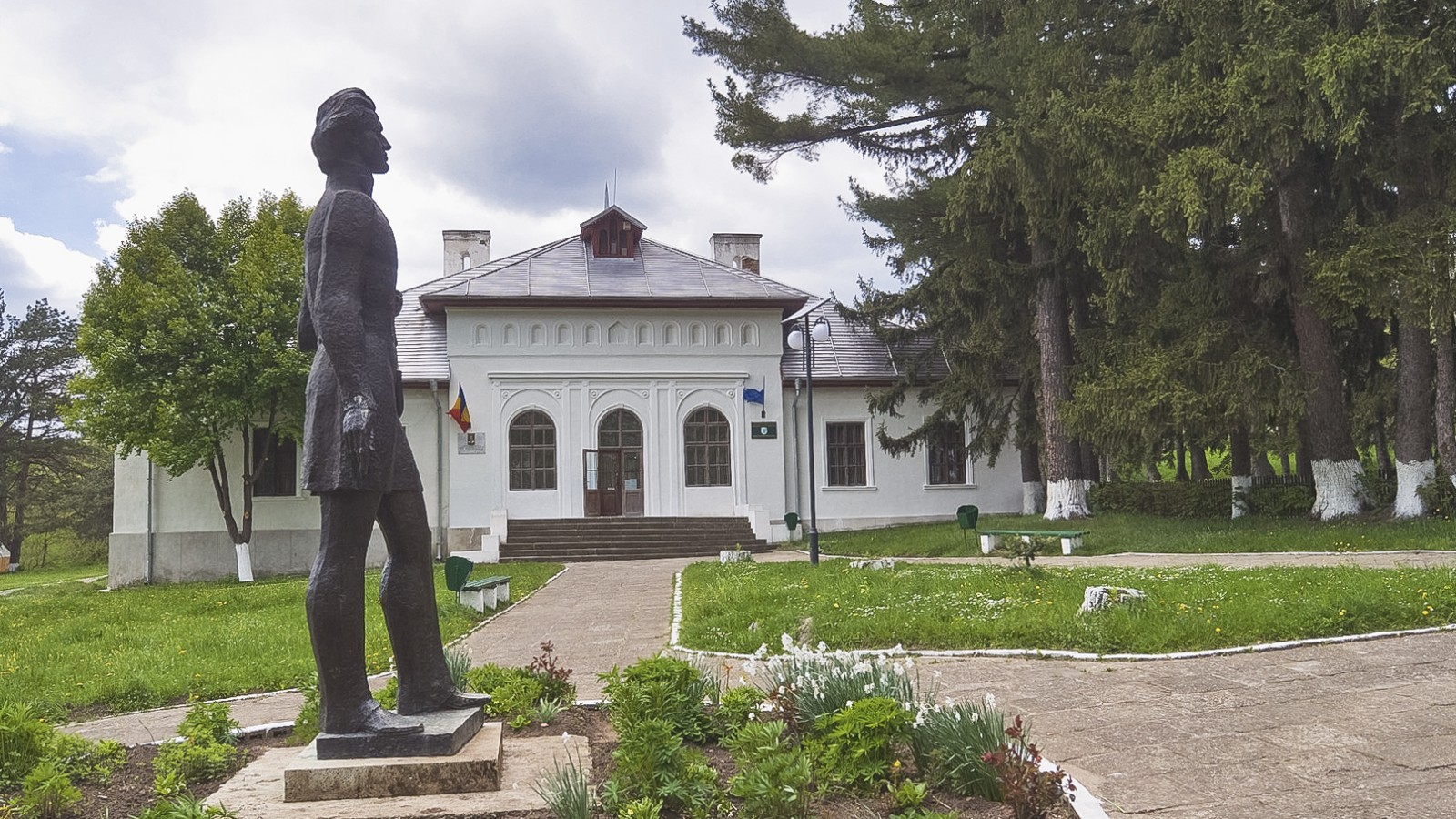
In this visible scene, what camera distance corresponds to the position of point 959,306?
2273 centimetres

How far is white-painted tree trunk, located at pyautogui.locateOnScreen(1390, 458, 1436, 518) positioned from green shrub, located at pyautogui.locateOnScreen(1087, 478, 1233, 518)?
5.12m

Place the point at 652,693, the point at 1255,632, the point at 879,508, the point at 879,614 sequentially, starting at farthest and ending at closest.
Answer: the point at 879,508 → the point at 879,614 → the point at 1255,632 → the point at 652,693

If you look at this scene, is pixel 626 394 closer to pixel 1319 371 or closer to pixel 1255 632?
pixel 1319 371

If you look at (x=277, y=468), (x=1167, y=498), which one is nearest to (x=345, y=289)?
(x=1167, y=498)

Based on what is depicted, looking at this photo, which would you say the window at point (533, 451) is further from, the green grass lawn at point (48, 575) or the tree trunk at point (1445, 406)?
the tree trunk at point (1445, 406)

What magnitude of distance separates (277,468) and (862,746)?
79.9 feet

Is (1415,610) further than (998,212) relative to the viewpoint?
No

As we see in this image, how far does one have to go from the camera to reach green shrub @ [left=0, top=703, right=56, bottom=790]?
4547mm

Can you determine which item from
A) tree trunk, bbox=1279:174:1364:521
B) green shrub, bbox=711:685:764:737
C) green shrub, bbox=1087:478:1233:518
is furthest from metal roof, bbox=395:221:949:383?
green shrub, bbox=711:685:764:737

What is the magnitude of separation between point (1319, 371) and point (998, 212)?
631 centimetres

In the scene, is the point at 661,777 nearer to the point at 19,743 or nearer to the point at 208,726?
the point at 208,726

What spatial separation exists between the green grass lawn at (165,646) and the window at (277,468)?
8700mm

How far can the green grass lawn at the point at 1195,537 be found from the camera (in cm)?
1463

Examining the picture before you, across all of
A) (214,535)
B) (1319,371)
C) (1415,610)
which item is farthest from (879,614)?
(214,535)
